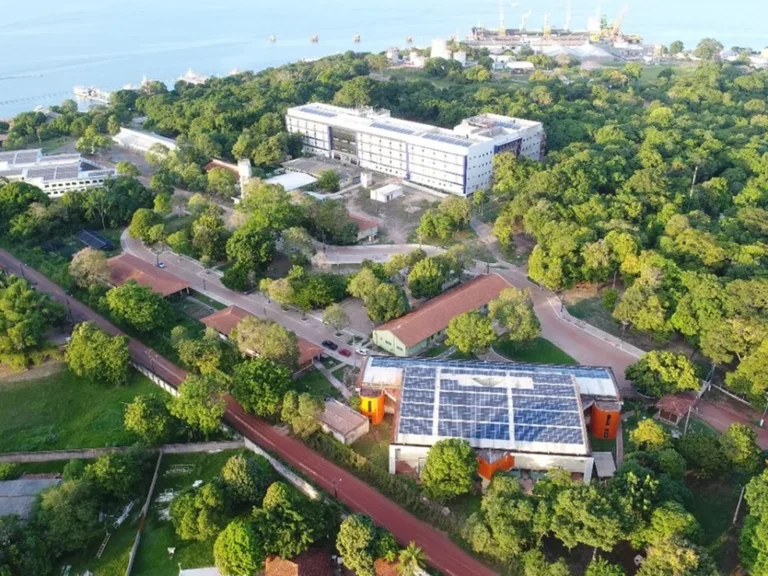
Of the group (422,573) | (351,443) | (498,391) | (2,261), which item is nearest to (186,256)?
(2,261)

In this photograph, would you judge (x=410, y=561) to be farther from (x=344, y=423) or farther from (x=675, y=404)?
(x=675, y=404)

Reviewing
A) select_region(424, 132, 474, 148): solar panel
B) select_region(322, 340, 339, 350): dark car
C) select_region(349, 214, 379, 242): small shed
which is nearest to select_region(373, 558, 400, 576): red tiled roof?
select_region(322, 340, 339, 350): dark car

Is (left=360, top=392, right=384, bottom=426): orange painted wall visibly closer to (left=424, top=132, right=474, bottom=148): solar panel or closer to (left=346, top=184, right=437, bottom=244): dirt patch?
(left=346, top=184, right=437, bottom=244): dirt patch

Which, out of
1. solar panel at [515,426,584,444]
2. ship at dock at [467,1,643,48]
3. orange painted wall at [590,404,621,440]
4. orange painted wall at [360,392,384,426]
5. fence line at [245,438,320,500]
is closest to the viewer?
fence line at [245,438,320,500]

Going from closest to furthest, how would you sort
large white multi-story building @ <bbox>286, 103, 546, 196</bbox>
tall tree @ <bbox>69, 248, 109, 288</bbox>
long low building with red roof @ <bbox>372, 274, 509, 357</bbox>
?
long low building with red roof @ <bbox>372, 274, 509, 357</bbox>, tall tree @ <bbox>69, 248, 109, 288</bbox>, large white multi-story building @ <bbox>286, 103, 546, 196</bbox>

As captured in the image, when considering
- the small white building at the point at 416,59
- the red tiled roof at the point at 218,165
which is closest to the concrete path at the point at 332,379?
the red tiled roof at the point at 218,165

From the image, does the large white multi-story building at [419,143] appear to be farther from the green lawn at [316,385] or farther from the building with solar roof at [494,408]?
the building with solar roof at [494,408]

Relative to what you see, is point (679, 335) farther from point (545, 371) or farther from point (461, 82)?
point (461, 82)
